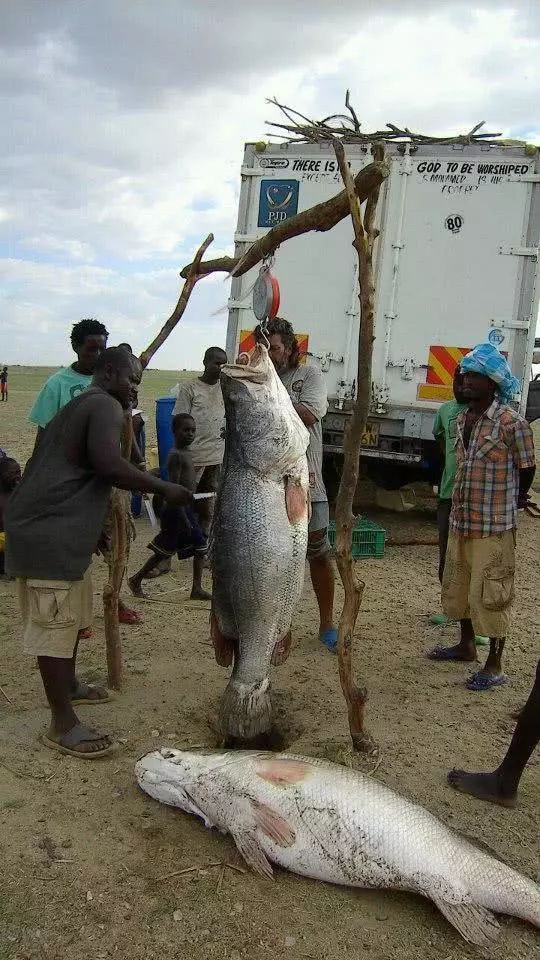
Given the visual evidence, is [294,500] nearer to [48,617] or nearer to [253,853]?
[48,617]

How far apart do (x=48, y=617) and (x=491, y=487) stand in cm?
256

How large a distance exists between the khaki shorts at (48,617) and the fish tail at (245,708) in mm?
811

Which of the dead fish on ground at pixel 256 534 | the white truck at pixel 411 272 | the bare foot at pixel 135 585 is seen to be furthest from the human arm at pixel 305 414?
the white truck at pixel 411 272

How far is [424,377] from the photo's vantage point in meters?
7.98

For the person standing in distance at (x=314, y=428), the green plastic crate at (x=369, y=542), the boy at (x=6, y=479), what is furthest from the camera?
the green plastic crate at (x=369, y=542)

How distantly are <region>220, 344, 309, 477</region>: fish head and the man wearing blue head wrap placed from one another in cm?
163

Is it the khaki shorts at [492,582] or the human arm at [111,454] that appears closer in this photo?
the human arm at [111,454]

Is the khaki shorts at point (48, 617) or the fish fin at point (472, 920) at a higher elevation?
the khaki shorts at point (48, 617)

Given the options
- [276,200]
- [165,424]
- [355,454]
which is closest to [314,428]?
[355,454]

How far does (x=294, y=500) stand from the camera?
340 centimetres

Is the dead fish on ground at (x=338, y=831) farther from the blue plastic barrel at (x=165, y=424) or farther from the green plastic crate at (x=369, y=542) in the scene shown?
the blue plastic barrel at (x=165, y=424)

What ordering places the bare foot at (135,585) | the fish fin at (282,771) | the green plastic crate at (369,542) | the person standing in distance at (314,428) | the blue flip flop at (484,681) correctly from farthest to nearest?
the green plastic crate at (369,542) < the bare foot at (135,585) < the blue flip flop at (484,681) < the person standing in distance at (314,428) < the fish fin at (282,771)

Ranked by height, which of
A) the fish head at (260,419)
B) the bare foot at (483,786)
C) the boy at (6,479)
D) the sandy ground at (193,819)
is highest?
the fish head at (260,419)

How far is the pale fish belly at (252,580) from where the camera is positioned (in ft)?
11.1
